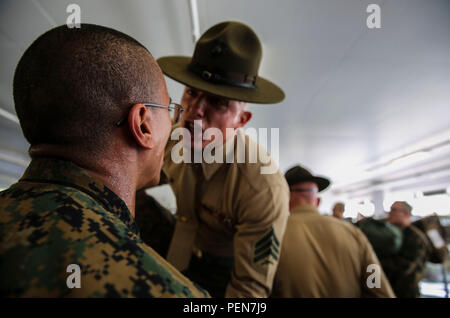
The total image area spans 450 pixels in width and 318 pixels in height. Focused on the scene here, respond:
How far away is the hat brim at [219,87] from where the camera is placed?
1359 millimetres

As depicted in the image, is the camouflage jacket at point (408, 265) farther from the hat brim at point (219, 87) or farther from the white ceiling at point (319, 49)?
the hat brim at point (219, 87)

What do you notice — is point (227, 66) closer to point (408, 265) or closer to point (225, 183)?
point (225, 183)

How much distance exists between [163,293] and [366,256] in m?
2.12

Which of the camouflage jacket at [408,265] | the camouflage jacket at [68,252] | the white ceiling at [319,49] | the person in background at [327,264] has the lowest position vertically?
the camouflage jacket at [408,265]

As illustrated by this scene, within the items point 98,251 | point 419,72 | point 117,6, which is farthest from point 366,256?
point 117,6

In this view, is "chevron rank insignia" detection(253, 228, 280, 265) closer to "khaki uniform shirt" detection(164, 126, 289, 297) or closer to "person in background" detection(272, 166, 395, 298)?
"khaki uniform shirt" detection(164, 126, 289, 297)

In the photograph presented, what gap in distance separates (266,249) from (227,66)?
1.05 metres

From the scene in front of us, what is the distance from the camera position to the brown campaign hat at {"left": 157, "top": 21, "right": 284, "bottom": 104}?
142 centimetres

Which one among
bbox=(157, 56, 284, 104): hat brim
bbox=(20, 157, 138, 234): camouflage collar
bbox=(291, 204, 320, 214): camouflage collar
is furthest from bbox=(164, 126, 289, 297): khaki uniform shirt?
bbox=(20, 157, 138, 234): camouflage collar

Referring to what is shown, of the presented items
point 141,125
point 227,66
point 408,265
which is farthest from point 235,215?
point 408,265

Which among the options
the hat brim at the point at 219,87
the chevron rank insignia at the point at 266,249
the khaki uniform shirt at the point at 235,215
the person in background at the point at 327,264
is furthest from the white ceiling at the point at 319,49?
the chevron rank insignia at the point at 266,249

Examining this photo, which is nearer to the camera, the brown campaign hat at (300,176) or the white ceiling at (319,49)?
the white ceiling at (319,49)

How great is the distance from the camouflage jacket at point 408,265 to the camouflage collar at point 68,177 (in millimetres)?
3753

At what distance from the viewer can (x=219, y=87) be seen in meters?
1.40
